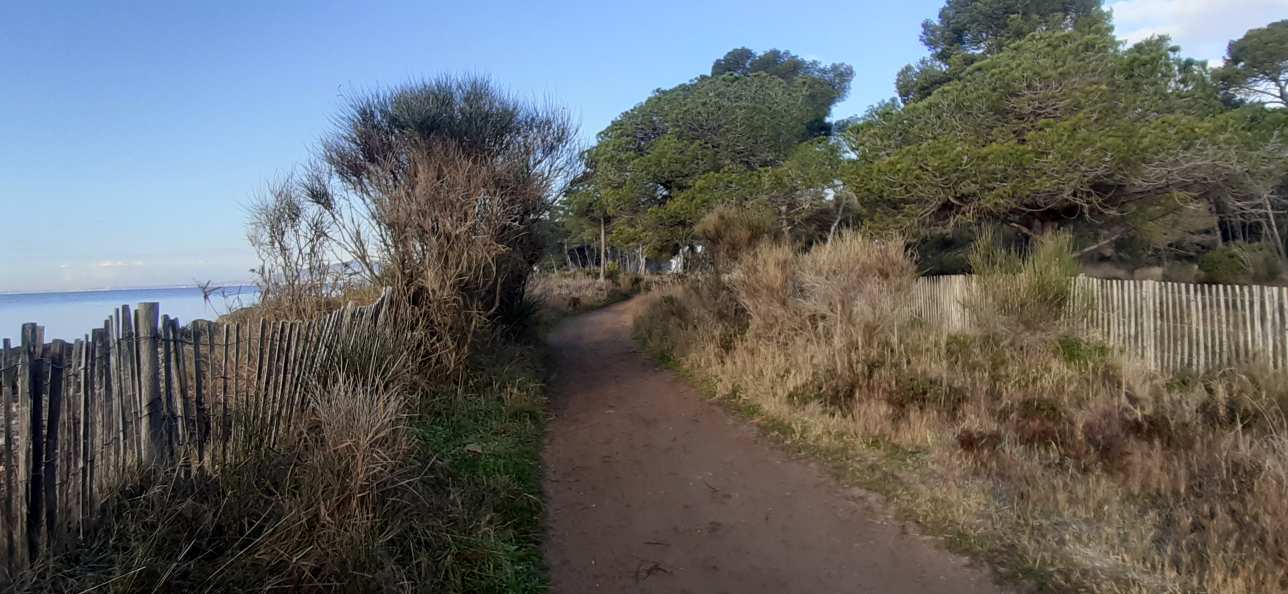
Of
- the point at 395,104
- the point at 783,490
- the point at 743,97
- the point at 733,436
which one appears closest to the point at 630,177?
the point at 743,97

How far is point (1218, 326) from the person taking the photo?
8961 millimetres

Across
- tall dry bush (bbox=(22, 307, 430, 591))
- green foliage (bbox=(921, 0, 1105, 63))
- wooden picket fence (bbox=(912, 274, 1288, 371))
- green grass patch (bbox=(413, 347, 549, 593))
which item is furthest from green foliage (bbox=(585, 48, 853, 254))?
tall dry bush (bbox=(22, 307, 430, 591))

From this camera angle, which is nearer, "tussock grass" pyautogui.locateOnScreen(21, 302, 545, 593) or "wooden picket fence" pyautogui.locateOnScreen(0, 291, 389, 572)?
"wooden picket fence" pyautogui.locateOnScreen(0, 291, 389, 572)

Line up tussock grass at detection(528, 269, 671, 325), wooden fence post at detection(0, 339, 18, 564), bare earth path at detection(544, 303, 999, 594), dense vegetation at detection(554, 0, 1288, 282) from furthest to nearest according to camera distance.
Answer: tussock grass at detection(528, 269, 671, 325)
dense vegetation at detection(554, 0, 1288, 282)
bare earth path at detection(544, 303, 999, 594)
wooden fence post at detection(0, 339, 18, 564)

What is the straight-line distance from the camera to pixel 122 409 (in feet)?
12.6

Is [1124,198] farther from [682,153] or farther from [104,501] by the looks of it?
[104,501]

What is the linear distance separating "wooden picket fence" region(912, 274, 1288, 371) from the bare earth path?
6.08m

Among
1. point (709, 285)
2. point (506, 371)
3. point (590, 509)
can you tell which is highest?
point (709, 285)

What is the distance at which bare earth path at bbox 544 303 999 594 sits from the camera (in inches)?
173

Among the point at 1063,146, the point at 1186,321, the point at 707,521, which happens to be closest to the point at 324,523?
the point at 707,521

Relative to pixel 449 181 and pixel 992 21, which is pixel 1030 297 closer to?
pixel 449 181

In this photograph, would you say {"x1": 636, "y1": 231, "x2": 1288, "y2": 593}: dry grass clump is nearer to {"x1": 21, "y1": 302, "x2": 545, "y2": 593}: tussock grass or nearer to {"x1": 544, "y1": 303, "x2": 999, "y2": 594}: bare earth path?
{"x1": 544, "y1": 303, "x2": 999, "y2": 594}: bare earth path

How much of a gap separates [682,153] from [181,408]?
2127cm

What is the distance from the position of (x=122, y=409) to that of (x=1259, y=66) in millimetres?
35175
